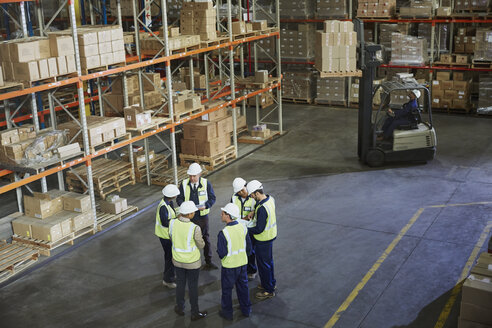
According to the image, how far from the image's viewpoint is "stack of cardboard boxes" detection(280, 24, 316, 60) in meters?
21.4

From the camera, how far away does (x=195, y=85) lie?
17.3 metres

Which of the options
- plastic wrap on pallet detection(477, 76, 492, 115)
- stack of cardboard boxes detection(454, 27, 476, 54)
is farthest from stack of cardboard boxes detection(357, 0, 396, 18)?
plastic wrap on pallet detection(477, 76, 492, 115)

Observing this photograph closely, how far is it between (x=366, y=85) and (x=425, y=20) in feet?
21.6

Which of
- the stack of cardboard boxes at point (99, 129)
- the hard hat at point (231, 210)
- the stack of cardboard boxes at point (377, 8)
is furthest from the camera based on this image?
the stack of cardboard boxes at point (377, 8)

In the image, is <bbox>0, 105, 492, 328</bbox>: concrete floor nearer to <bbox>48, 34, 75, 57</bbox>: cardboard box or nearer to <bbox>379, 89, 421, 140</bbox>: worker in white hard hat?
<bbox>379, 89, 421, 140</bbox>: worker in white hard hat

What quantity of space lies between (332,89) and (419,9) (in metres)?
3.99

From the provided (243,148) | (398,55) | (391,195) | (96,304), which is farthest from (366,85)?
(96,304)

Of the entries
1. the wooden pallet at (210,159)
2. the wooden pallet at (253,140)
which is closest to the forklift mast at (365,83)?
the wooden pallet at (253,140)

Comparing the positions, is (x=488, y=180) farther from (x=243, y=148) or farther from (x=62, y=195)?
(x=62, y=195)

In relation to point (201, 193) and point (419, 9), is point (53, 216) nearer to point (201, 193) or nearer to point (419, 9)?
point (201, 193)

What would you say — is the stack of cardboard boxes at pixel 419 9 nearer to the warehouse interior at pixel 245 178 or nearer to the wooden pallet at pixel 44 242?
the warehouse interior at pixel 245 178

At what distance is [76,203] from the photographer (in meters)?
11.2

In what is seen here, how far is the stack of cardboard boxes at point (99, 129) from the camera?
37.1 feet

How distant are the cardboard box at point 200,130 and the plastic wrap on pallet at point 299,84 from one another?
757 centimetres
